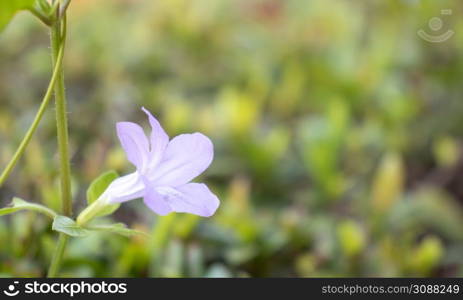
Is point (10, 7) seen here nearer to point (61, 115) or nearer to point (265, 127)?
point (61, 115)

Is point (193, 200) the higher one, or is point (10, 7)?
point (10, 7)

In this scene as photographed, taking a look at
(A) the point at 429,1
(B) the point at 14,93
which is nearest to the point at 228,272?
(B) the point at 14,93

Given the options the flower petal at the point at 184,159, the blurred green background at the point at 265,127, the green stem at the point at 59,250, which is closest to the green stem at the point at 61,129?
the green stem at the point at 59,250

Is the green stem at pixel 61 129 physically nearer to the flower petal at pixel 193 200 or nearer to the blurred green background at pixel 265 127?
the flower petal at pixel 193 200

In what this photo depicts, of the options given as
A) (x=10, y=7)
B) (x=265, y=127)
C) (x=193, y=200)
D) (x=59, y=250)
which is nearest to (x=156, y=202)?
(x=193, y=200)

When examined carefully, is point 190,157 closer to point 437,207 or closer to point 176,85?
point 437,207

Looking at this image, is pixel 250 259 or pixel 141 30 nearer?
Answer: pixel 250 259
